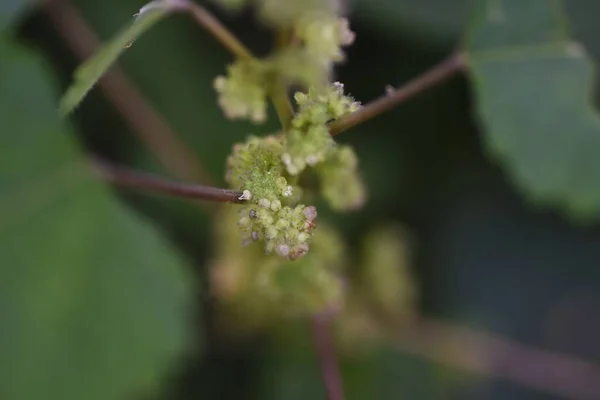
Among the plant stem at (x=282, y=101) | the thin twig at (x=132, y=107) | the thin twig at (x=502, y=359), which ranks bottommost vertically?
the plant stem at (x=282, y=101)

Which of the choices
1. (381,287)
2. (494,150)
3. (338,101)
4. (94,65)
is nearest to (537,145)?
(494,150)

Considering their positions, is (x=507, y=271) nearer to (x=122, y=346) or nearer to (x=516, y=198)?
(x=516, y=198)

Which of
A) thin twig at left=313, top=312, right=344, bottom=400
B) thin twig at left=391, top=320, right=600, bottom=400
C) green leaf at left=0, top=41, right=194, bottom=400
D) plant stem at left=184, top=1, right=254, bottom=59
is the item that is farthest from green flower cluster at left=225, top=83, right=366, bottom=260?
thin twig at left=391, top=320, right=600, bottom=400

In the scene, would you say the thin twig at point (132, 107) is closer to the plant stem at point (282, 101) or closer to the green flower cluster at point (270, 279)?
the green flower cluster at point (270, 279)

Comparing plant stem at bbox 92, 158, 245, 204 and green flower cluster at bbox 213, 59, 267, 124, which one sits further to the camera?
green flower cluster at bbox 213, 59, 267, 124

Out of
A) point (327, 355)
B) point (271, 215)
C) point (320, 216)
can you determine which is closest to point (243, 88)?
point (271, 215)

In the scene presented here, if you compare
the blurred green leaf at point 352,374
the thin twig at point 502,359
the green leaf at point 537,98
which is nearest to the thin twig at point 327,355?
the blurred green leaf at point 352,374

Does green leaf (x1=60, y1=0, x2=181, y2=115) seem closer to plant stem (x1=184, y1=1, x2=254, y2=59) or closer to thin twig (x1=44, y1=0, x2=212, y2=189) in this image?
plant stem (x1=184, y1=1, x2=254, y2=59)
